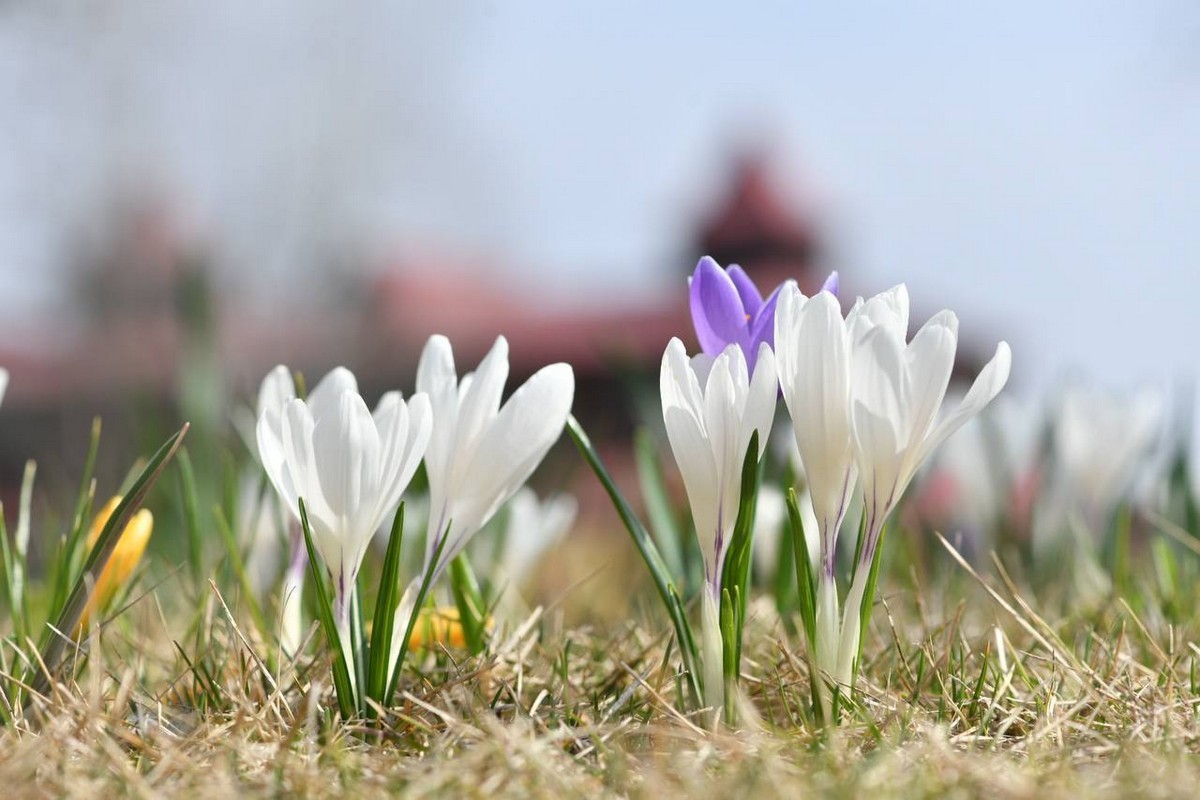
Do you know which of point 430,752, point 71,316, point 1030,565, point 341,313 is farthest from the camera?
point 341,313

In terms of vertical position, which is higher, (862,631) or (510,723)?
(862,631)

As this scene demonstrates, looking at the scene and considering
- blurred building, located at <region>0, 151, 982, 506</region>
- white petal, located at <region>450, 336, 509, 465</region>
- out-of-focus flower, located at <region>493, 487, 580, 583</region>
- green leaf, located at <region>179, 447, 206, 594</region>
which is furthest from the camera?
blurred building, located at <region>0, 151, 982, 506</region>

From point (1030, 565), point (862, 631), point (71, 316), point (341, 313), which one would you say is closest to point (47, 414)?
point (71, 316)

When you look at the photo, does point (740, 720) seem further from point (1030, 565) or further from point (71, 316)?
point (71, 316)

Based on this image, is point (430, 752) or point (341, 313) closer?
point (430, 752)

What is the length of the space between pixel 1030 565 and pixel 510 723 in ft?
5.42

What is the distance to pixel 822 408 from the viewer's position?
3.43 ft

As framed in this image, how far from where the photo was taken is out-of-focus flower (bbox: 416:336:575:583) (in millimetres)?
1099

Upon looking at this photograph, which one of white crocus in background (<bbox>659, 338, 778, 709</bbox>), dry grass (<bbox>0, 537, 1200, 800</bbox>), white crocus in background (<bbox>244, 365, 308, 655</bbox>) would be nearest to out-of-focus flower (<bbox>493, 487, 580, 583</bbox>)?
white crocus in background (<bbox>244, 365, 308, 655</bbox>)

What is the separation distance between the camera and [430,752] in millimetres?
1073

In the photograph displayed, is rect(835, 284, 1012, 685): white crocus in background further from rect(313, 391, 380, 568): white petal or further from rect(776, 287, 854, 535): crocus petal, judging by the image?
rect(313, 391, 380, 568): white petal

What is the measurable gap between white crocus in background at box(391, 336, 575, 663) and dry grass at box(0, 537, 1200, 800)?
0.46ft

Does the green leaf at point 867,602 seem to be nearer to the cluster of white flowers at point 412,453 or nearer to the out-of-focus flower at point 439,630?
the cluster of white flowers at point 412,453

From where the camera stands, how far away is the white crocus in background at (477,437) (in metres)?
1.10
